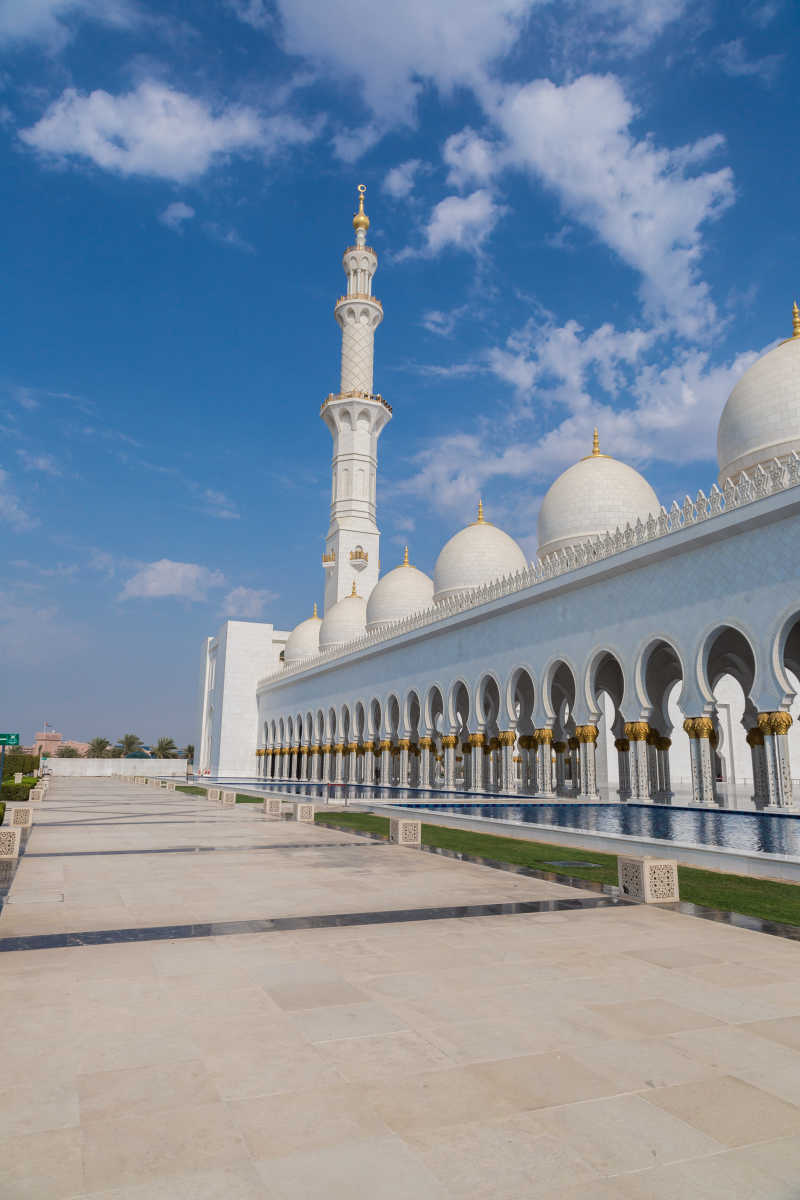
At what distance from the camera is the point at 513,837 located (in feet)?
42.3

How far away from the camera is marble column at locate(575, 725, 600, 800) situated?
65.2ft

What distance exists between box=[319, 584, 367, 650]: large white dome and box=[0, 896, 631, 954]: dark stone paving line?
105 feet

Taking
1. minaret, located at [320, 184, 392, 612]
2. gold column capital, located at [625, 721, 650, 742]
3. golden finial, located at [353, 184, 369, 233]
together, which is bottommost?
gold column capital, located at [625, 721, 650, 742]

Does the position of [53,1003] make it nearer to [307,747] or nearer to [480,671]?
[480,671]

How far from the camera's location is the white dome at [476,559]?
29375mm

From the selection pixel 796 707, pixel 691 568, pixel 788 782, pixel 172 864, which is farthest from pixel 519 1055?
pixel 796 707

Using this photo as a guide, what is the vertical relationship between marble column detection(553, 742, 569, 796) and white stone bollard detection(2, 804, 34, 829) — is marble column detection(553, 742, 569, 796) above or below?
above

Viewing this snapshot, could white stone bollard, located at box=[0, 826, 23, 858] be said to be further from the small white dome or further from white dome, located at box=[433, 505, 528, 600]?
the small white dome

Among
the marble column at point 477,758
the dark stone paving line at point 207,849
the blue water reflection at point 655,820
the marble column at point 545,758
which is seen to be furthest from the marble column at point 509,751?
the dark stone paving line at point 207,849

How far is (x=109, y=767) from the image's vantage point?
5534cm

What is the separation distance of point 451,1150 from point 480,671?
22.9 meters

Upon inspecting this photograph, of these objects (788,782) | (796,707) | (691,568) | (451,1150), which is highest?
(691,568)

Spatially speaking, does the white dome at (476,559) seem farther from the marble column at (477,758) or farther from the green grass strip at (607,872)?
the green grass strip at (607,872)

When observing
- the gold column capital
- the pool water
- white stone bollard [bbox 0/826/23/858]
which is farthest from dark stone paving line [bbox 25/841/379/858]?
the gold column capital
